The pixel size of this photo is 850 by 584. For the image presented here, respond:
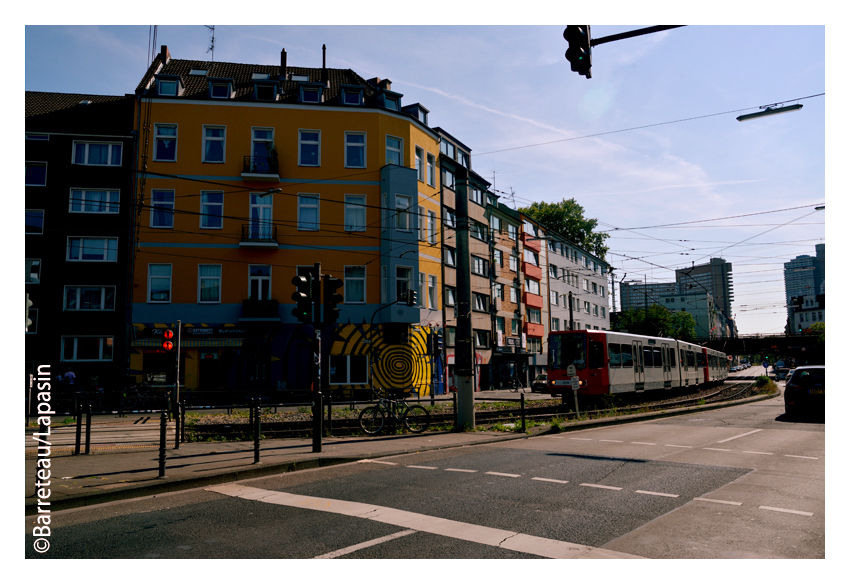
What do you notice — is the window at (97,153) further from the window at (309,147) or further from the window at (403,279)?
the window at (403,279)

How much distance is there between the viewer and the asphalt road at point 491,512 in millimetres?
5547

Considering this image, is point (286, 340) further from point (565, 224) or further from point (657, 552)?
point (565, 224)

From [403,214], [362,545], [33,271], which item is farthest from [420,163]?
[362,545]

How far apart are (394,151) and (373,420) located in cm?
2248

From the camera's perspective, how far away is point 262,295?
31.8 metres

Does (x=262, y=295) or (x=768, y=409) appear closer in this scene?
(x=768, y=409)

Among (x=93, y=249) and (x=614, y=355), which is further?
(x=93, y=249)

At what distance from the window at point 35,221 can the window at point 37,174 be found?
1.50 metres

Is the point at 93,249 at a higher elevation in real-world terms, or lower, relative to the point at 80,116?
lower

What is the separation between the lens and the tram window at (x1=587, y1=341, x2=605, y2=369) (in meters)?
24.2

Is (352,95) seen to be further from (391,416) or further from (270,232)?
(391,416)

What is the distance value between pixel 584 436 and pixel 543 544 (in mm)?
9891

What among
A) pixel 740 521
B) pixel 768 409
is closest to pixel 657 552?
pixel 740 521

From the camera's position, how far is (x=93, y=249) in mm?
31812
